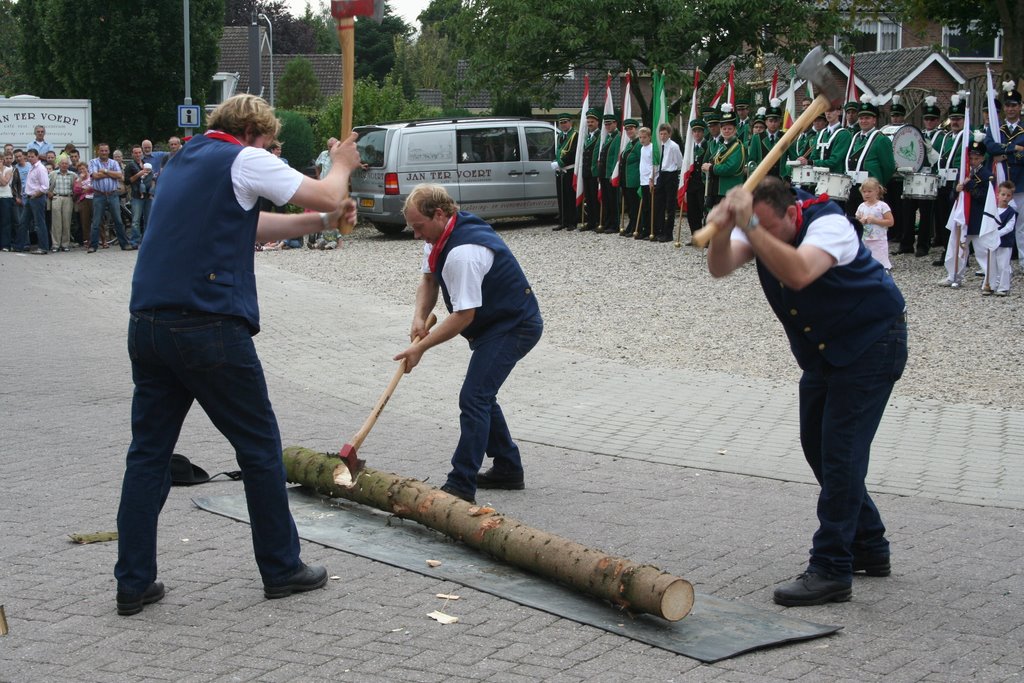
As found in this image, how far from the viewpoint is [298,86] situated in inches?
2498

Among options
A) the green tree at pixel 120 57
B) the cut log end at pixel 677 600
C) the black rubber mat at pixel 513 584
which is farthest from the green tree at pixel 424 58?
the cut log end at pixel 677 600

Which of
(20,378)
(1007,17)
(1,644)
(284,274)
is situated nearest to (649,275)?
(284,274)

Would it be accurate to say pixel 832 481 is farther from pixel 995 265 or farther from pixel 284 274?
pixel 284 274

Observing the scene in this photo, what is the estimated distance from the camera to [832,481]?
514 cm

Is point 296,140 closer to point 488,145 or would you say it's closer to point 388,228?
point 388,228

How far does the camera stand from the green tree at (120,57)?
33875mm

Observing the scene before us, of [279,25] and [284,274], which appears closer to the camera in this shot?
[284,274]

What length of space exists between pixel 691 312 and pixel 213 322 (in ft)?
31.4

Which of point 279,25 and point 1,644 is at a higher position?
point 279,25

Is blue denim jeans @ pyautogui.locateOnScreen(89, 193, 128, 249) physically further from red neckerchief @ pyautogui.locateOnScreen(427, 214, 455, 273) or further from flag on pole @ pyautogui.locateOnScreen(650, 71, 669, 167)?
red neckerchief @ pyautogui.locateOnScreen(427, 214, 455, 273)

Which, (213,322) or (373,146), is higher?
(373,146)

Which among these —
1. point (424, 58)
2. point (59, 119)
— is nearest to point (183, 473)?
point (59, 119)

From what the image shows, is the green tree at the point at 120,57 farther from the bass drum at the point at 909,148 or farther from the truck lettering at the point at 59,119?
the bass drum at the point at 909,148

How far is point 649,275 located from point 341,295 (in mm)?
4075
